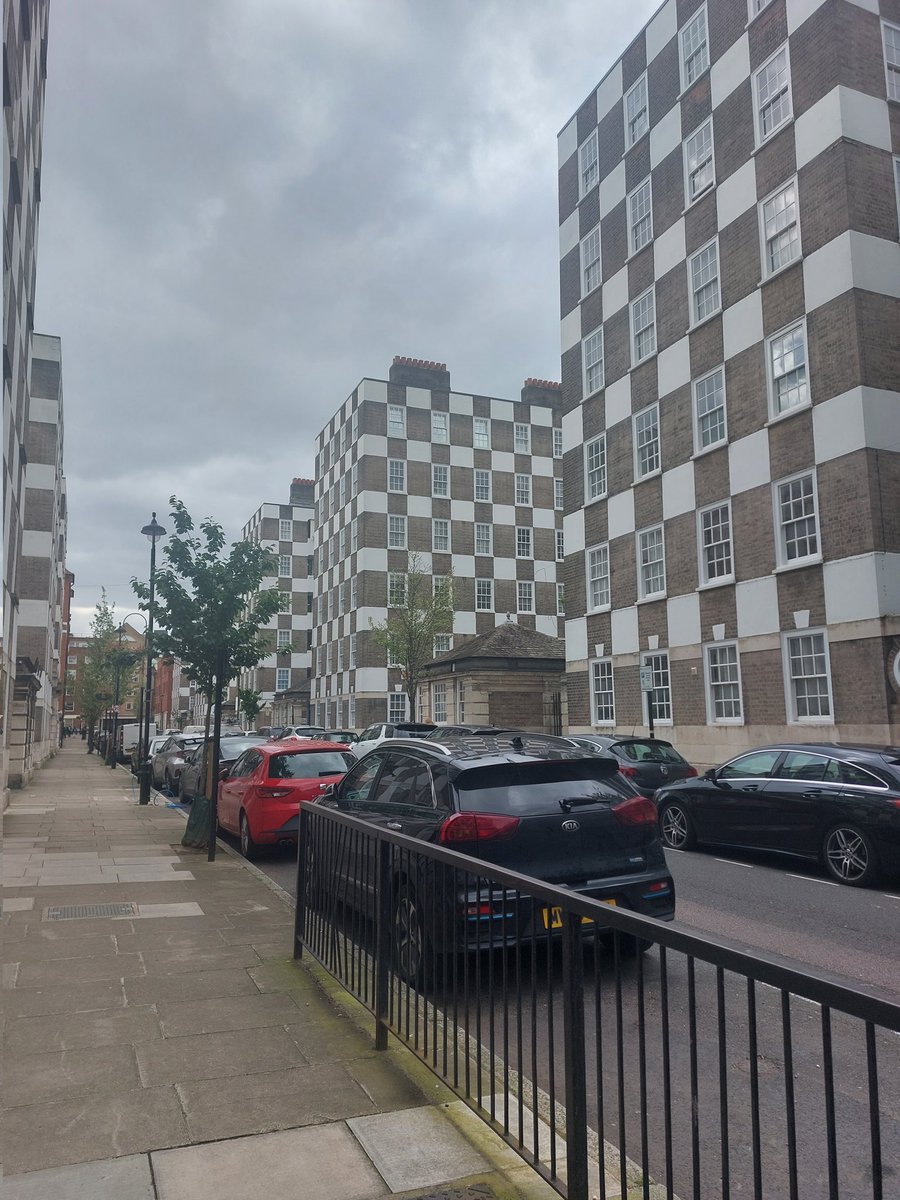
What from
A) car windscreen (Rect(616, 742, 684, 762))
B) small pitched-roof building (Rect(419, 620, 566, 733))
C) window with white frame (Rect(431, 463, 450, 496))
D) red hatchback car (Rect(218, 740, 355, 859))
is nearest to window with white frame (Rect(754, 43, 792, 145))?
car windscreen (Rect(616, 742, 684, 762))

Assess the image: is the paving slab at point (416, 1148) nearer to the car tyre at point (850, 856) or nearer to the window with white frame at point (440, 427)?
the car tyre at point (850, 856)

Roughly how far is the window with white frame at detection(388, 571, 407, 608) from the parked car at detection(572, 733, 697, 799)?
28.8 metres

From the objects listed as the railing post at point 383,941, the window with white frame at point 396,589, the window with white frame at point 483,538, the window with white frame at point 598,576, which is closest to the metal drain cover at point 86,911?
the railing post at point 383,941

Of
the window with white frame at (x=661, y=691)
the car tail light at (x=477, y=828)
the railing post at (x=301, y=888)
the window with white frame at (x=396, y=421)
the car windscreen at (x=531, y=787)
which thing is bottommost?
the railing post at (x=301, y=888)

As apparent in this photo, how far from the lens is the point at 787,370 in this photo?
67.7ft

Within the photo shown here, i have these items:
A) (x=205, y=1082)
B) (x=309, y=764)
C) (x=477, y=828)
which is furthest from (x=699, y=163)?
(x=205, y=1082)

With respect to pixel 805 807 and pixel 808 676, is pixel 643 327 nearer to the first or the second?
pixel 808 676

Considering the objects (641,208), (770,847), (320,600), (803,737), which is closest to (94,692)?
(320,600)

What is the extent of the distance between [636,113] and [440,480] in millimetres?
28051

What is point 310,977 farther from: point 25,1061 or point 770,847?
point 770,847

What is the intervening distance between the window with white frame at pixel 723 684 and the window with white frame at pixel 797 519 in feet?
9.11

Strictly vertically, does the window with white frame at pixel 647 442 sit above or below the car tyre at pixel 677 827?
above

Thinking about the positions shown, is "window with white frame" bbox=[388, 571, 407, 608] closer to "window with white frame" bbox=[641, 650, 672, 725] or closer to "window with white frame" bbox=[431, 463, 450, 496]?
"window with white frame" bbox=[431, 463, 450, 496]

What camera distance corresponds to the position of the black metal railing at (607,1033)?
2.32m
